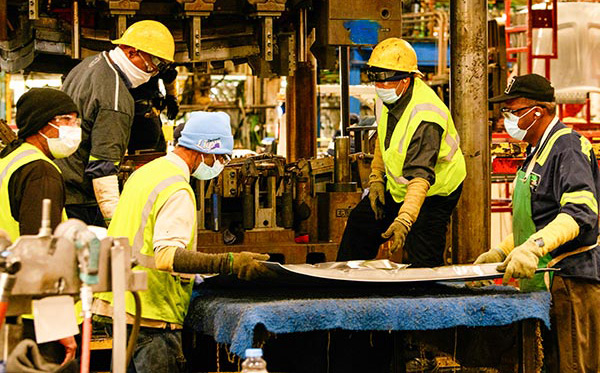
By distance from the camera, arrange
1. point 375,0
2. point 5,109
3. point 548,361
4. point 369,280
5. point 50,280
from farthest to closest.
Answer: point 5,109, point 375,0, point 548,361, point 369,280, point 50,280

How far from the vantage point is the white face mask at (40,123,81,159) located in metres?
4.12

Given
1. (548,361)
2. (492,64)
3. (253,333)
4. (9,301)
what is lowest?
(548,361)

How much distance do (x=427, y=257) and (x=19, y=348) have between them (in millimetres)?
3014

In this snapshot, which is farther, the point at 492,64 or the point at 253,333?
the point at 492,64

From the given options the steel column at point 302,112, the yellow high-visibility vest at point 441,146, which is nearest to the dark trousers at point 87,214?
the yellow high-visibility vest at point 441,146

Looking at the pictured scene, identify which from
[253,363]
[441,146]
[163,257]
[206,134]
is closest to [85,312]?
[253,363]

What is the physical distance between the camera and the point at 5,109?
16.9 m

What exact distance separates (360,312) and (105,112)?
2.16 m

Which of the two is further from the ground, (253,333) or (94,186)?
(94,186)

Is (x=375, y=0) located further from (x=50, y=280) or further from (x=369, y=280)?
(x=50, y=280)

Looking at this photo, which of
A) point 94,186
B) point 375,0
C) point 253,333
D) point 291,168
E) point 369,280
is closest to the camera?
point 253,333

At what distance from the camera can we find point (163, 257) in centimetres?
417

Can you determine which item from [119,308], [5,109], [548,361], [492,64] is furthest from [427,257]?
[5,109]

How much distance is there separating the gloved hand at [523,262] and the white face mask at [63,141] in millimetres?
2001
